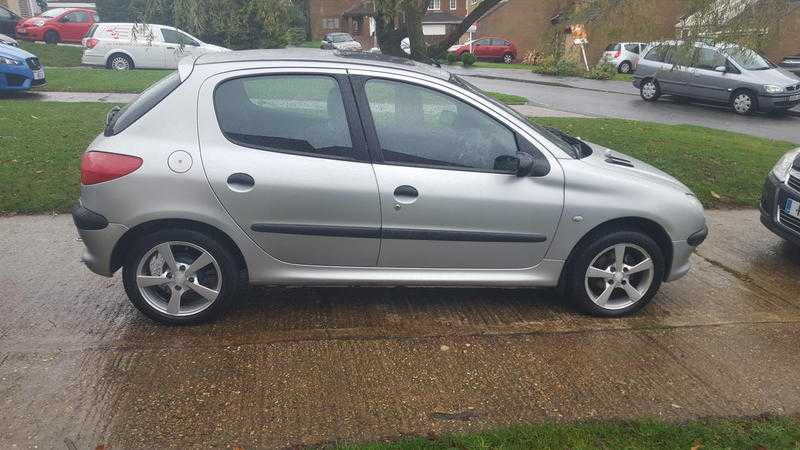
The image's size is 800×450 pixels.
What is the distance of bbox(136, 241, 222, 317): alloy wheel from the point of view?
3.94 metres

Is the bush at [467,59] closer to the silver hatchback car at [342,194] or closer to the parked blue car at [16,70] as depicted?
the parked blue car at [16,70]

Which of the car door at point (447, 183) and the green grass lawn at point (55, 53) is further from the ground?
the green grass lawn at point (55, 53)

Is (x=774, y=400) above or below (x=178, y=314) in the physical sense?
below

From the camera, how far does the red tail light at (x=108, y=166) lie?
12.5 ft

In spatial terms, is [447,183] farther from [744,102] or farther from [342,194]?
[744,102]

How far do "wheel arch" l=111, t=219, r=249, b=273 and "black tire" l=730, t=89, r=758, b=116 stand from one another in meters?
17.5

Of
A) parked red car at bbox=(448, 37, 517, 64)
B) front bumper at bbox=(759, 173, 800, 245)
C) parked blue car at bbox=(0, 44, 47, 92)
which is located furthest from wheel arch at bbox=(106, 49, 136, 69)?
parked red car at bbox=(448, 37, 517, 64)

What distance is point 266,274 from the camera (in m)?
4.10

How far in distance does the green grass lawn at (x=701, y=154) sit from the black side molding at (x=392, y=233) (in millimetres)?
4217

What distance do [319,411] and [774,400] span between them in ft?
7.95

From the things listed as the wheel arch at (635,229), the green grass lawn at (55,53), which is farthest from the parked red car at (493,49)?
the wheel arch at (635,229)

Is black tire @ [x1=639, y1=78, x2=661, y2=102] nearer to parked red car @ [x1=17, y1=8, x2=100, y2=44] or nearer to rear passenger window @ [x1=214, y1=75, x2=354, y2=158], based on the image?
rear passenger window @ [x1=214, y1=75, x2=354, y2=158]

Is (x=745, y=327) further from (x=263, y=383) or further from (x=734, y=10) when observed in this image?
(x=734, y=10)

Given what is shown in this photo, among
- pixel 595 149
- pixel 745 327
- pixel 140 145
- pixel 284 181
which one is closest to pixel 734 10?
pixel 595 149
